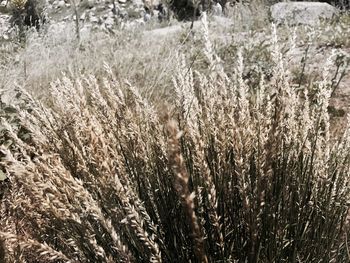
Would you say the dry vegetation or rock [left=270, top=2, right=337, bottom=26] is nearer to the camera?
the dry vegetation

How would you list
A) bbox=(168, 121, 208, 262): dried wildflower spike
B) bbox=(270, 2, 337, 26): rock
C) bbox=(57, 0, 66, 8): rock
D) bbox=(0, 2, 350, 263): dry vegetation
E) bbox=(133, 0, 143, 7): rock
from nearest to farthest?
bbox=(168, 121, 208, 262): dried wildflower spike < bbox=(0, 2, 350, 263): dry vegetation < bbox=(270, 2, 337, 26): rock < bbox=(133, 0, 143, 7): rock < bbox=(57, 0, 66, 8): rock

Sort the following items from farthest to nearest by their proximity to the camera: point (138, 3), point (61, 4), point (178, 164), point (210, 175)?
point (61, 4), point (138, 3), point (210, 175), point (178, 164)

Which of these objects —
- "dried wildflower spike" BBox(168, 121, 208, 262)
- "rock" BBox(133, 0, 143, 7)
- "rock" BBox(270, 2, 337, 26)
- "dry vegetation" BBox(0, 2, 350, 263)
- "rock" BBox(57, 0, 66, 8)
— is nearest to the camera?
"dried wildflower spike" BBox(168, 121, 208, 262)

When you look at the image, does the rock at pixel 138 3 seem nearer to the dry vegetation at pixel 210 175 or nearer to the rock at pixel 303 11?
the rock at pixel 303 11

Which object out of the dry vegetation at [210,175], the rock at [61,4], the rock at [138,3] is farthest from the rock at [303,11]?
the rock at [61,4]

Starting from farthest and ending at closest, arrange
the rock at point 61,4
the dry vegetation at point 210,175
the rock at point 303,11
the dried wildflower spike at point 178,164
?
1. the rock at point 61,4
2. the rock at point 303,11
3. the dry vegetation at point 210,175
4. the dried wildflower spike at point 178,164

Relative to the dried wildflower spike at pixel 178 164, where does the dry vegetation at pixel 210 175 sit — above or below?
below

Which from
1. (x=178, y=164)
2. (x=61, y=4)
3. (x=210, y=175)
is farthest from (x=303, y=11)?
(x=61, y=4)

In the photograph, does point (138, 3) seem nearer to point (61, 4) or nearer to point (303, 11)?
point (61, 4)

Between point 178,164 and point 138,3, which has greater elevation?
point 178,164

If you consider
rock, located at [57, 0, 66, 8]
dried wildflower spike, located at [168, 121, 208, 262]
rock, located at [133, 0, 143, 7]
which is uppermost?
dried wildflower spike, located at [168, 121, 208, 262]

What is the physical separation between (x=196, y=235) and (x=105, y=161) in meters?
0.36

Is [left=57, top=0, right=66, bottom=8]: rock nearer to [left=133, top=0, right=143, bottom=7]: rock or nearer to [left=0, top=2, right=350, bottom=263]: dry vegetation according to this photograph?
[left=133, top=0, right=143, bottom=7]: rock

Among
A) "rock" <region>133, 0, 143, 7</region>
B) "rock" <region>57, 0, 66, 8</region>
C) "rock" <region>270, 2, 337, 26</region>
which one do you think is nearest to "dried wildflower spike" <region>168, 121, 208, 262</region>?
"rock" <region>270, 2, 337, 26</region>
